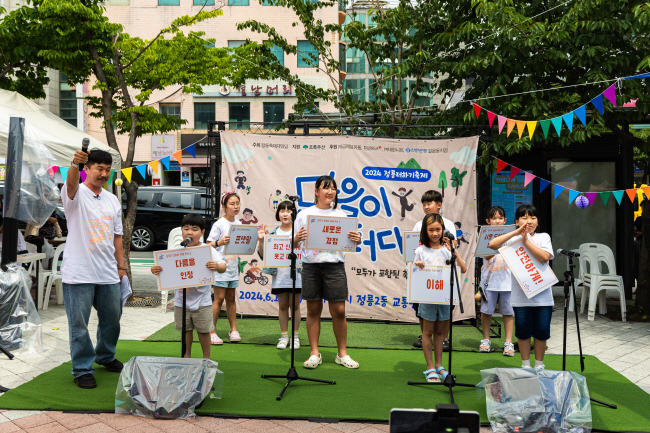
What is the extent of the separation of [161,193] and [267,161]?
9.63 metres

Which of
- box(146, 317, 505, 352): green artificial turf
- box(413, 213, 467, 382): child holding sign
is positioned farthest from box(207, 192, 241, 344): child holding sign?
box(413, 213, 467, 382): child holding sign

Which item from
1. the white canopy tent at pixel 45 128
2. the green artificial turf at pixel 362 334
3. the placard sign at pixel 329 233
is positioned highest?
the white canopy tent at pixel 45 128

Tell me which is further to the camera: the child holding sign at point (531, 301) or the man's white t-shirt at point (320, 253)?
the man's white t-shirt at point (320, 253)

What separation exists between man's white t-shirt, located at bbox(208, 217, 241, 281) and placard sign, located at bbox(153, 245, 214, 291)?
5.46 feet

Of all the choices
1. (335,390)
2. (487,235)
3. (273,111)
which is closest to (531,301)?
(487,235)

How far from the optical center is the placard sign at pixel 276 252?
616 centimetres

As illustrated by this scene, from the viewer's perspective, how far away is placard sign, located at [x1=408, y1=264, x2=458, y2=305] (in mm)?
5062

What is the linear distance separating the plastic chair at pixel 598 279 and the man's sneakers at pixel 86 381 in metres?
6.56

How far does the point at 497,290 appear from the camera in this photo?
21.7 ft

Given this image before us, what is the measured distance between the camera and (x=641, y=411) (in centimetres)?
467

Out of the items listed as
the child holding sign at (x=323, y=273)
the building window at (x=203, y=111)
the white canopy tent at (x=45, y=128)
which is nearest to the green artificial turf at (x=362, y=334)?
the child holding sign at (x=323, y=273)

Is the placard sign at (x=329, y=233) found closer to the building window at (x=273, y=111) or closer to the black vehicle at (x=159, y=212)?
the black vehicle at (x=159, y=212)

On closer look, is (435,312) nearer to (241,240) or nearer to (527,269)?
(527,269)

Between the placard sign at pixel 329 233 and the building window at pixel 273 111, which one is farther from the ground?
the building window at pixel 273 111
